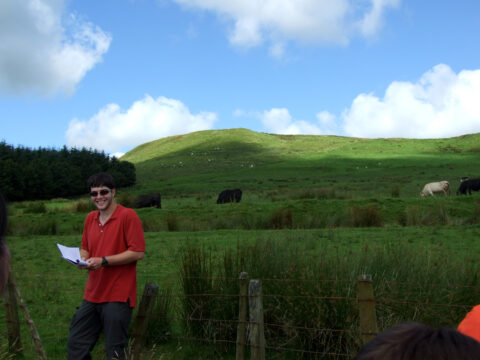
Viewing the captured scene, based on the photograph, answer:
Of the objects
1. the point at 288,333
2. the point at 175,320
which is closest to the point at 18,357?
the point at 175,320

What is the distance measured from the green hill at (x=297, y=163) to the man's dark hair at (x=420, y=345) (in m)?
32.3

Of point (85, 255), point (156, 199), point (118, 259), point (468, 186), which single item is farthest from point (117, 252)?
point (468, 186)

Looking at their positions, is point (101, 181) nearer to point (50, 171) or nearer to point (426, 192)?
point (426, 192)

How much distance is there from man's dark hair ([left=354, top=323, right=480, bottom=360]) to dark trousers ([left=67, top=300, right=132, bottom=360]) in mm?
4218

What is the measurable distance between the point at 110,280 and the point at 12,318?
2.72 meters

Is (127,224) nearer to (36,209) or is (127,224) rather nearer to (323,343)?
(323,343)

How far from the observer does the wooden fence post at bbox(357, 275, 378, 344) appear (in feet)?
16.8

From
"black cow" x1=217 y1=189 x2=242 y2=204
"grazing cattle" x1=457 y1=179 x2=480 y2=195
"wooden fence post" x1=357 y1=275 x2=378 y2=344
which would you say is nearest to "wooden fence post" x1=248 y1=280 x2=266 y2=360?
"wooden fence post" x1=357 y1=275 x2=378 y2=344

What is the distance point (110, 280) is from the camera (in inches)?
206

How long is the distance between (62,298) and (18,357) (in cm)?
294

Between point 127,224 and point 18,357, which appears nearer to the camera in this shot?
point 127,224

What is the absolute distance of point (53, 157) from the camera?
67.0 meters

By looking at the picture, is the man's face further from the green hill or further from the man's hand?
the green hill

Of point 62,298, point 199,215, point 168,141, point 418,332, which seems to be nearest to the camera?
point 418,332
